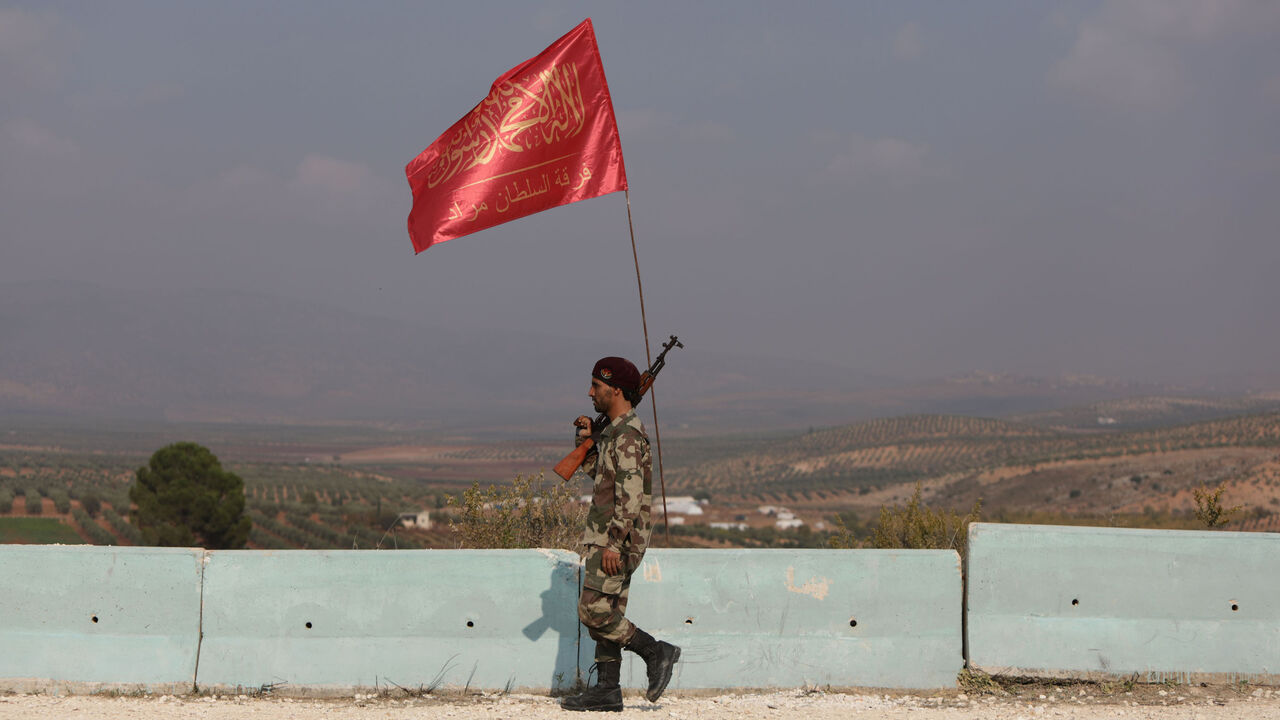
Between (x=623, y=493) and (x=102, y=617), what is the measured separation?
311cm

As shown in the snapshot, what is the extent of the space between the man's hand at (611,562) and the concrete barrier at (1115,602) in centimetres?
214

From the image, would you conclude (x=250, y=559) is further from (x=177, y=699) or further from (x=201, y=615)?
(x=177, y=699)

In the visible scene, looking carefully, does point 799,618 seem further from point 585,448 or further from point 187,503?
point 187,503

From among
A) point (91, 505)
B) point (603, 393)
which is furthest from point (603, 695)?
point (91, 505)

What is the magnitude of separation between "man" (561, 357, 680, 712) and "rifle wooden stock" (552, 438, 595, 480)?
8 cm

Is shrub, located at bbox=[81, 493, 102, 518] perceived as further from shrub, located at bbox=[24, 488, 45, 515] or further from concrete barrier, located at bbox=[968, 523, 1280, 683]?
concrete barrier, located at bbox=[968, 523, 1280, 683]

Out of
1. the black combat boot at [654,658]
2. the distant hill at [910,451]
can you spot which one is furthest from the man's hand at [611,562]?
the distant hill at [910,451]

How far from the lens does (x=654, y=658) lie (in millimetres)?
5953

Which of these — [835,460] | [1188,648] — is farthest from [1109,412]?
[1188,648]

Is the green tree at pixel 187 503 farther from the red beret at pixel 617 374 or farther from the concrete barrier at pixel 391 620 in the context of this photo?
the red beret at pixel 617 374

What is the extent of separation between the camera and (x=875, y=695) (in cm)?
627

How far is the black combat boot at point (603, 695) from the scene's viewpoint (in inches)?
230

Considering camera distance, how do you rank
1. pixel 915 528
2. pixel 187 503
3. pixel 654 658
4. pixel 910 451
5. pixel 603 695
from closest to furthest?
pixel 603 695, pixel 654 658, pixel 915 528, pixel 187 503, pixel 910 451

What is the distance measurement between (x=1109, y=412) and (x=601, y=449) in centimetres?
16953
